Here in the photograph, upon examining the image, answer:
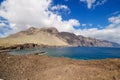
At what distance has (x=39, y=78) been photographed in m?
21.7

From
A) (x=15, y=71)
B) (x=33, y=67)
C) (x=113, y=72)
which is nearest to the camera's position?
(x=113, y=72)

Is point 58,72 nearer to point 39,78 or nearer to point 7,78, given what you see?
point 39,78

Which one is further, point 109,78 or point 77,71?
point 77,71

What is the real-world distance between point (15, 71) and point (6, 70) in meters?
1.92

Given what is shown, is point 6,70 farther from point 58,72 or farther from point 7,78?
point 58,72

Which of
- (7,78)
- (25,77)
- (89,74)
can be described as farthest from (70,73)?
(7,78)

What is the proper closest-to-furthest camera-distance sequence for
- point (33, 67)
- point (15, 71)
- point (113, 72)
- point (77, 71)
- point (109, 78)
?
1. point (109, 78)
2. point (113, 72)
3. point (77, 71)
4. point (15, 71)
5. point (33, 67)

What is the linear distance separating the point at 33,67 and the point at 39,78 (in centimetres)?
699

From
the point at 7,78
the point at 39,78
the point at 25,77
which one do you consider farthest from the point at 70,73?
the point at 7,78

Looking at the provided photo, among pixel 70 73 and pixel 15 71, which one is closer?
pixel 70 73

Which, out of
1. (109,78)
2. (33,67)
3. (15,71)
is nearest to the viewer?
(109,78)

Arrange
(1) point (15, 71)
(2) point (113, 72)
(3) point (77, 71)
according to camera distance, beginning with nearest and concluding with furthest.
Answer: (2) point (113, 72) < (3) point (77, 71) < (1) point (15, 71)

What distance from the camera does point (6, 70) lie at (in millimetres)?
26812

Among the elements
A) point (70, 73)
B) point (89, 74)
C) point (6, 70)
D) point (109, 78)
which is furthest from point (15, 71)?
point (109, 78)
